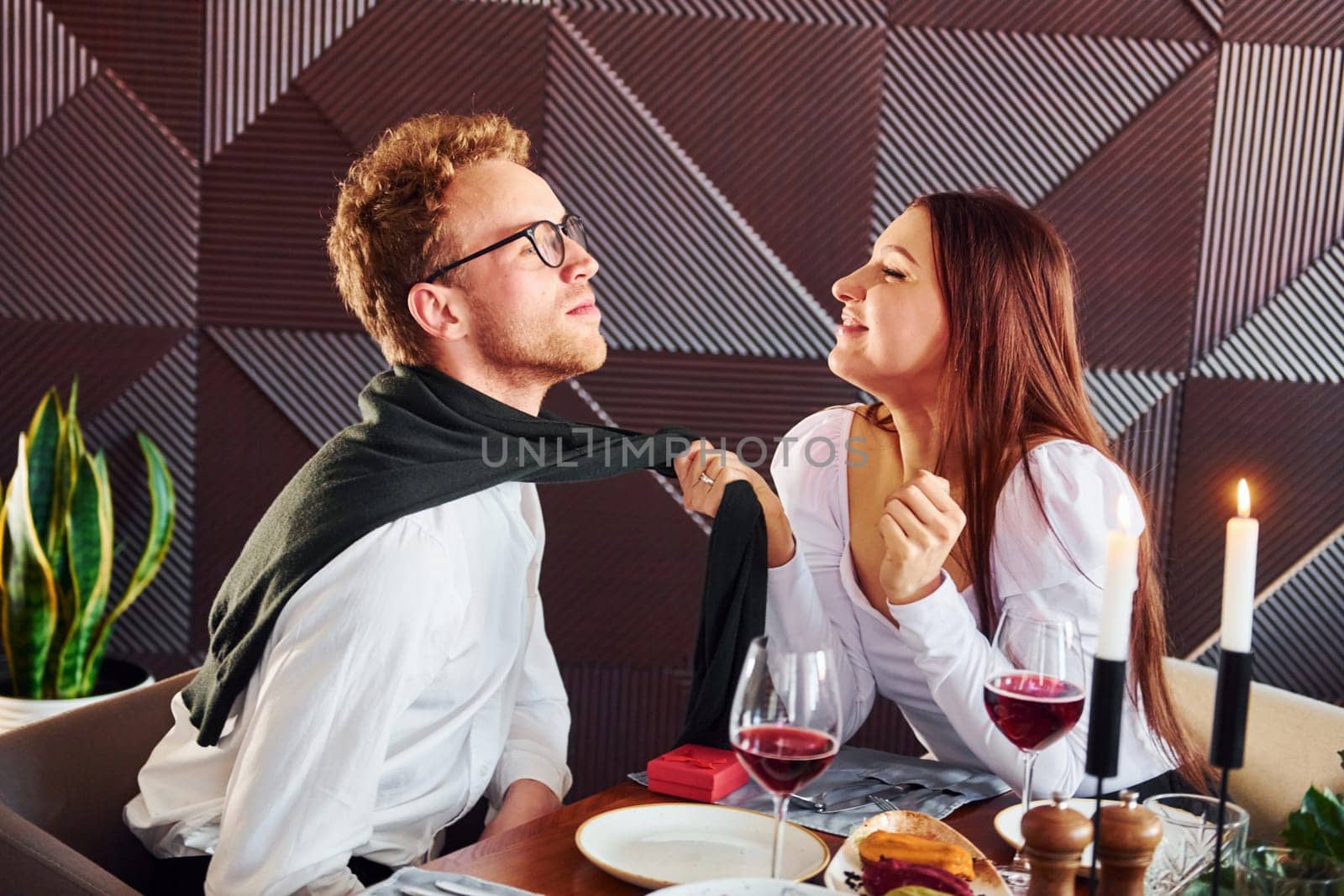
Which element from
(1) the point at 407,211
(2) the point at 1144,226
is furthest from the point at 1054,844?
(2) the point at 1144,226

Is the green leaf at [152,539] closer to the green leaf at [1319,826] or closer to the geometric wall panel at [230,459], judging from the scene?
the geometric wall panel at [230,459]

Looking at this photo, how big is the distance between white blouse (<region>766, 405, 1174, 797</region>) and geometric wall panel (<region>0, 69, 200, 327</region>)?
231cm

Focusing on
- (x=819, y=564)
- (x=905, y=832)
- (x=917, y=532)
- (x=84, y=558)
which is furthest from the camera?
(x=84, y=558)

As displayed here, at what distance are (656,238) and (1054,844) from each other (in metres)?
2.90

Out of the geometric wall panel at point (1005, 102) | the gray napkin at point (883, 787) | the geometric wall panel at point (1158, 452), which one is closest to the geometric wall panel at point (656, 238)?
the geometric wall panel at point (1005, 102)

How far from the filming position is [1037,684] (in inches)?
59.1

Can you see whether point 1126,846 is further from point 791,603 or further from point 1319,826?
point 791,603

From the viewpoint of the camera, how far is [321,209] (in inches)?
154

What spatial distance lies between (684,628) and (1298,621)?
191cm

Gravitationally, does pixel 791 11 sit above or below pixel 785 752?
above

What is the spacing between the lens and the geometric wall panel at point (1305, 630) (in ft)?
12.8

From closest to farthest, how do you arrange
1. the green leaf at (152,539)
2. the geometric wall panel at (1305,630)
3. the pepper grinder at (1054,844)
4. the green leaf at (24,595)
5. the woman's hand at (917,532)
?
1. the pepper grinder at (1054,844)
2. the woman's hand at (917,532)
3. the green leaf at (24,595)
4. the green leaf at (152,539)
5. the geometric wall panel at (1305,630)

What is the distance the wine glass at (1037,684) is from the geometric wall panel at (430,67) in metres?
2.75

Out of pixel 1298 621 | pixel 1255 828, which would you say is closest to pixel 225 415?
pixel 1255 828
